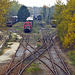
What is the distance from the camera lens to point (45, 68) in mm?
11297

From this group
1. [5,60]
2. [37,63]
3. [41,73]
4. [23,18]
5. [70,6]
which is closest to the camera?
[41,73]

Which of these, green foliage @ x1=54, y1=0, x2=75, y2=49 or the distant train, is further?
the distant train

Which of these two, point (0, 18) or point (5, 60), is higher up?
point (0, 18)

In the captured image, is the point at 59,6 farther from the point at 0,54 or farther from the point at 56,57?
the point at 0,54

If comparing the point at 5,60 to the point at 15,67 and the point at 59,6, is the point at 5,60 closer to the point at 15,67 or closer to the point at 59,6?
the point at 15,67

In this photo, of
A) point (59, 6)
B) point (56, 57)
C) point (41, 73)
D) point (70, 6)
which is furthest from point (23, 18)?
point (41, 73)

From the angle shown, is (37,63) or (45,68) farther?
(37,63)

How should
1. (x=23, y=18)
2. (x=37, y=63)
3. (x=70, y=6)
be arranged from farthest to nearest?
1. (x=23, y=18)
2. (x=70, y=6)
3. (x=37, y=63)

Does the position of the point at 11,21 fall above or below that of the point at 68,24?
below

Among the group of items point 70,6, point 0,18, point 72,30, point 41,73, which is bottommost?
point 41,73

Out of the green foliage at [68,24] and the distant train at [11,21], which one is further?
the distant train at [11,21]

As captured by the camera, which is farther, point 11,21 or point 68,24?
point 11,21

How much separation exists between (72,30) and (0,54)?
9.90 m

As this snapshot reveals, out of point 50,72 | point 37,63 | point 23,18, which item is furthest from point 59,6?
point 23,18
